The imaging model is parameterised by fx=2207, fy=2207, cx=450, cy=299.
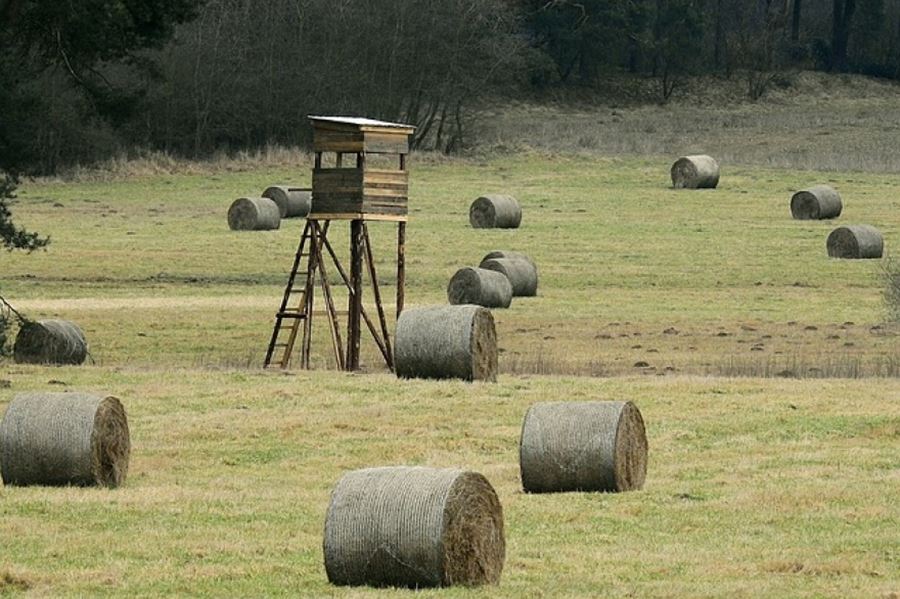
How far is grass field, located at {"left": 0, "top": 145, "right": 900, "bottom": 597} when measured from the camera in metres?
16.2

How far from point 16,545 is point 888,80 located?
101 metres

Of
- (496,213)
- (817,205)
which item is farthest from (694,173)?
(496,213)

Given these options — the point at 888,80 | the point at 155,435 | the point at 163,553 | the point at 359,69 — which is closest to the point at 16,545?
the point at 163,553

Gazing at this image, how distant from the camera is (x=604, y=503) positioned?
1888 cm

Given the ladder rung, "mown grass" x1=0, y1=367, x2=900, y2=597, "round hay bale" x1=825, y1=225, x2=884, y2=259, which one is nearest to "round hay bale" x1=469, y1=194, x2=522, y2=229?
"round hay bale" x1=825, y1=225, x2=884, y2=259

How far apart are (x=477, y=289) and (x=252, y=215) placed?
686 inches

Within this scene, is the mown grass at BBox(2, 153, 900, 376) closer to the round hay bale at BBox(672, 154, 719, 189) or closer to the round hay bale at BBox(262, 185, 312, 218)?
the round hay bale at BBox(672, 154, 719, 189)

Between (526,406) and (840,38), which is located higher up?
(840,38)

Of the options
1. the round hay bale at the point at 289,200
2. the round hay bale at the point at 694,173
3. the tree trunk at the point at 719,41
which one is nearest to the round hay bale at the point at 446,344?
the round hay bale at the point at 289,200

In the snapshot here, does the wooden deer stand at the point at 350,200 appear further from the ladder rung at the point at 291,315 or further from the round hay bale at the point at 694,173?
the round hay bale at the point at 694,173

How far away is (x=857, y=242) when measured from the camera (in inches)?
1966

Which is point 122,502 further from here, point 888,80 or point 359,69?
point 888,80

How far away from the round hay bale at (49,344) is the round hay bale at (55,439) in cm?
1205

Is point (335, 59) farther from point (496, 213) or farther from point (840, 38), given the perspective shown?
point (840, 38)
